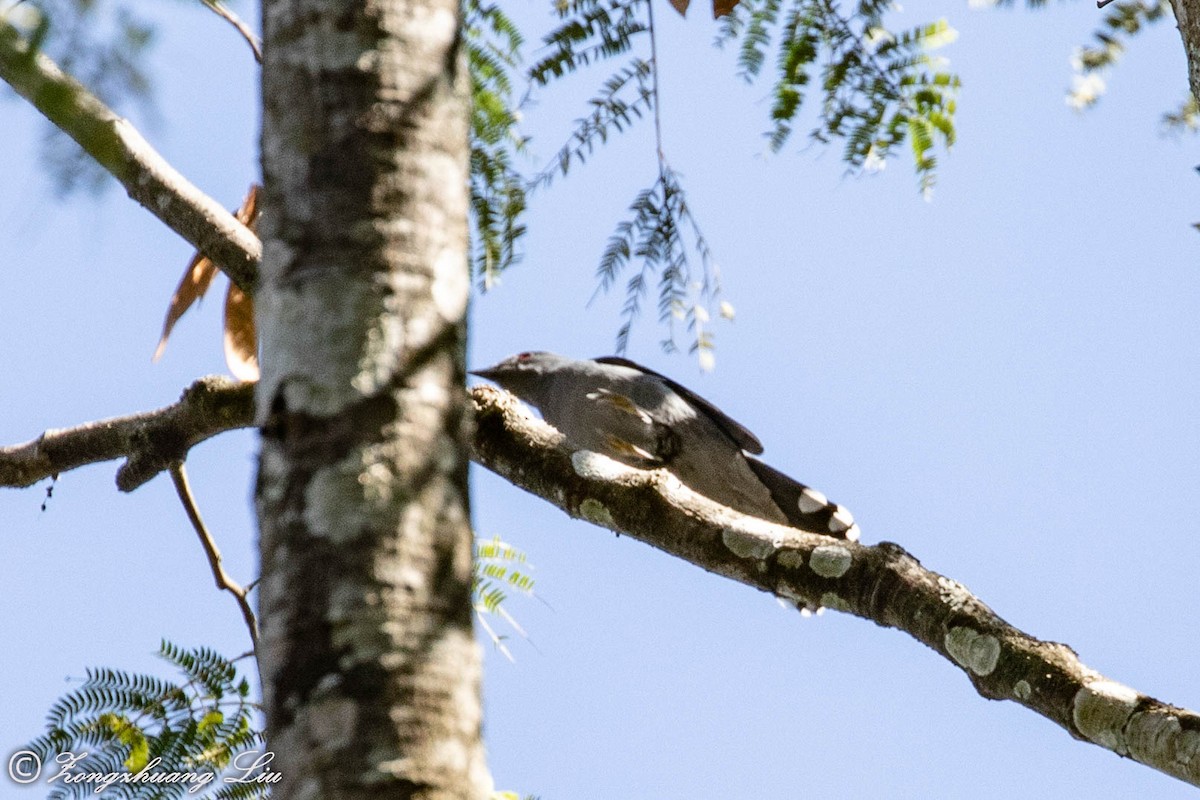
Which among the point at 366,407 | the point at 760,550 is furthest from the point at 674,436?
the point at 366,407

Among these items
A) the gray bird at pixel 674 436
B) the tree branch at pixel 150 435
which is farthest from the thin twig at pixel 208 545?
the gray bird at pixel 674 436

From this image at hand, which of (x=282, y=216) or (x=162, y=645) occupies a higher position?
(x=162, y=645)

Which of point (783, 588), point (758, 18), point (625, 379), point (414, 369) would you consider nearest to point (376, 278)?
point (414, 369)

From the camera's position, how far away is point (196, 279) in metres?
3.79

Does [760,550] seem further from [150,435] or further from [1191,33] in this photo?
[150,435]

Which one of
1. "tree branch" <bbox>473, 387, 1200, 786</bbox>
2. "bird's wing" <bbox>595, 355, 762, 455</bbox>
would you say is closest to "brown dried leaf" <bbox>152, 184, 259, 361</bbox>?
"tree branch" <bbox>473, 387, 1200, 786</bbox>

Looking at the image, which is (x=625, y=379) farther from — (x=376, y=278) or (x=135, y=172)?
(x=376, y=278)

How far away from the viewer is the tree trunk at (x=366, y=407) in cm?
121

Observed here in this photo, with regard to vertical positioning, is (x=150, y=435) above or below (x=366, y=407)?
above

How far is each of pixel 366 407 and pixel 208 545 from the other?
88.5 inches

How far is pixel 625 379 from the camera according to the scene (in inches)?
192

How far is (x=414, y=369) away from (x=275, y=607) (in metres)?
0.34

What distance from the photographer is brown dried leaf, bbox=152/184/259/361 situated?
3.74m

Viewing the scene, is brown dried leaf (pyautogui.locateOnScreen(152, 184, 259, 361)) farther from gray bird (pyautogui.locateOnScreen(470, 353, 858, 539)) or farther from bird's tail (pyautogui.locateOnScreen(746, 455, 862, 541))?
bird's tail (pyautogui.locateOnScreen(746, 455, 862, 541))
